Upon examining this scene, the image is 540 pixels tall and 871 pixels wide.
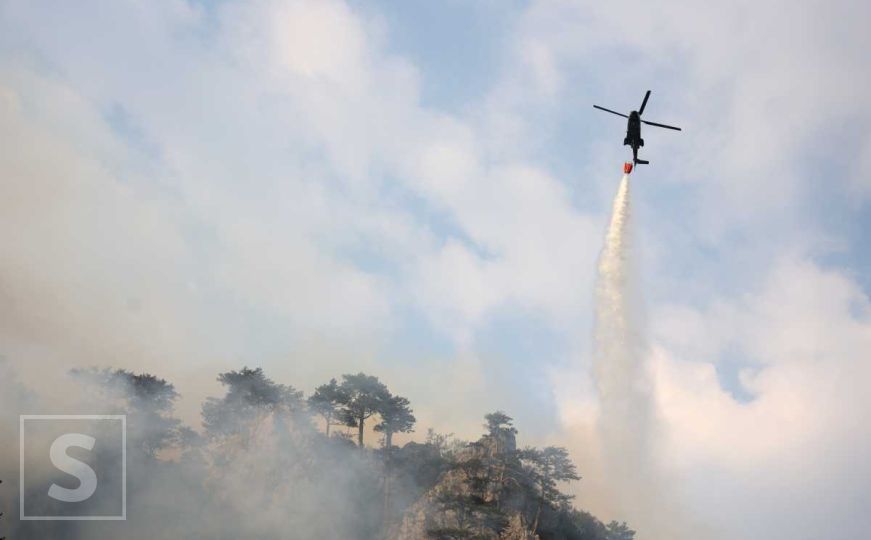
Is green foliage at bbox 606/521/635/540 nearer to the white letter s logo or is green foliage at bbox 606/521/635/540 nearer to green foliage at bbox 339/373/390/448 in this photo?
green foliage at bbox 339/373/390/448

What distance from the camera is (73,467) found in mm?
78688

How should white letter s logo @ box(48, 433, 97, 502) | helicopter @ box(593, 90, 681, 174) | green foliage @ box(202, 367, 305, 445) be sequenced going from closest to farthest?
helicopter @ box(593, 90, 681, 174), white letter s logo @ box(48, 433, 97, 502), green foliage @ box(202, 367, 305, 445)

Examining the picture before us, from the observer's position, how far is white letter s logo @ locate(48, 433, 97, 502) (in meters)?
76.9

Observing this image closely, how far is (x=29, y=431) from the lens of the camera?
250ft

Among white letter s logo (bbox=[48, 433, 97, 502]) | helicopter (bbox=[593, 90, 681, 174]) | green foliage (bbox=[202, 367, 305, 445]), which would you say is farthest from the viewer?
green foliage (bbox=[202, 367, 305, 445])

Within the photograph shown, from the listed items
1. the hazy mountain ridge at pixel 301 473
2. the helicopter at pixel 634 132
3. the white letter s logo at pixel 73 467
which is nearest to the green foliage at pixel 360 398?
the hazy mountain ridge at pixel 301 473

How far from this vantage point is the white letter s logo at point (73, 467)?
7694 cm

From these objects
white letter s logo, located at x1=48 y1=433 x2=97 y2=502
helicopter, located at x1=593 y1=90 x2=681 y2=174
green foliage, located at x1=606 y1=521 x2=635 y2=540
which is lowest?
green foliage, located at x1=606 y1=521 x2=635 y2=540

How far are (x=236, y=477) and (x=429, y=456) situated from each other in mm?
28822

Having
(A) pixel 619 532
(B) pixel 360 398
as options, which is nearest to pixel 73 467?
(B) pixel 360 398

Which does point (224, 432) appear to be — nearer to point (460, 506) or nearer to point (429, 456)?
point (429, 456)

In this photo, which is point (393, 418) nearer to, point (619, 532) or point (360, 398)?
point (360, 398)

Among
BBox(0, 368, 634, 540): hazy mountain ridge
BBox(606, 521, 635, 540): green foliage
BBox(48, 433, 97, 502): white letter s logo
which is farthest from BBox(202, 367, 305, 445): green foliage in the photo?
BBox(606, 521, 635, 540): green foliage

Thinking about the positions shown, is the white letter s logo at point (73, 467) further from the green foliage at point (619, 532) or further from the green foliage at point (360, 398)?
the green foliage at point (619, 532)
